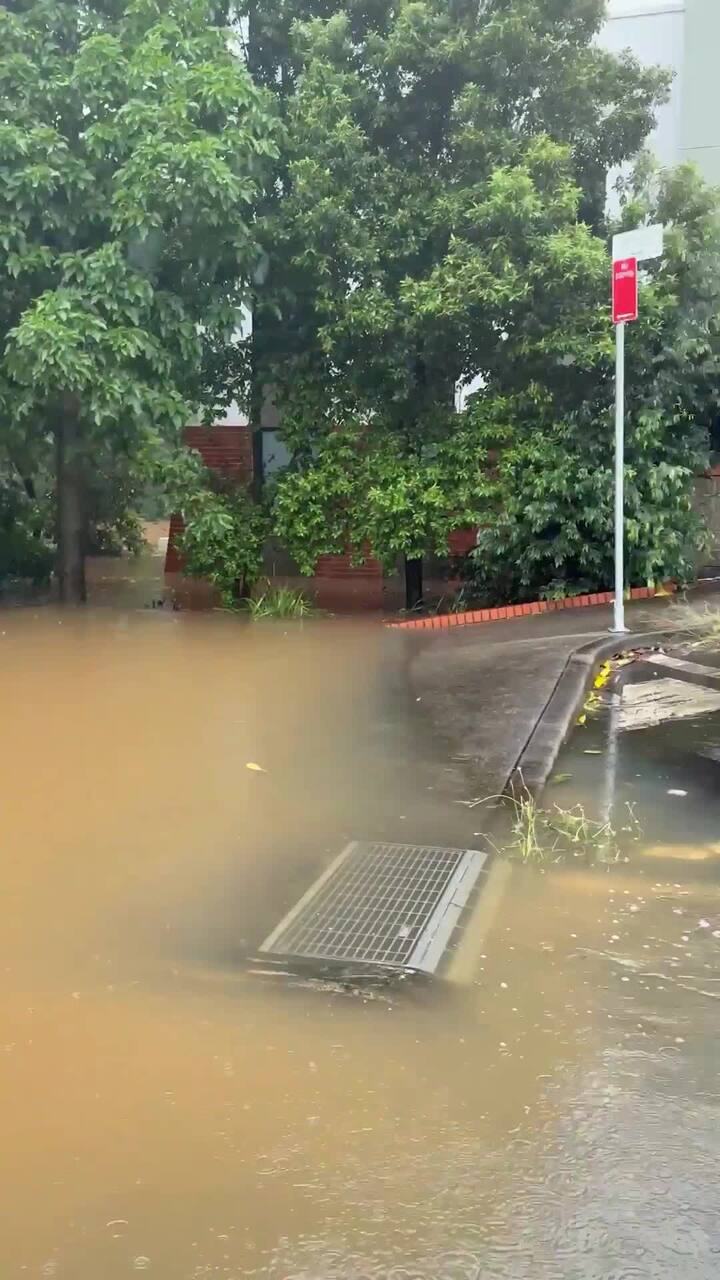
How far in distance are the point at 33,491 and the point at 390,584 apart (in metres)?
5.36

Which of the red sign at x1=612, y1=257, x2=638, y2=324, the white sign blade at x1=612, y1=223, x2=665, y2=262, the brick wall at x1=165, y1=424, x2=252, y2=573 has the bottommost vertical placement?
the brick wall at x1=165, y1=424, x2=252, y2=573

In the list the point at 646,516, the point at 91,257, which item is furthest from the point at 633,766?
the point at 91,257

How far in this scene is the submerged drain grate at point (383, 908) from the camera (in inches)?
145

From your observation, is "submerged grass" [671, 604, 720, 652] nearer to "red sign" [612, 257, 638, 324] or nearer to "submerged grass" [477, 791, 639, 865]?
"red sign" [612, 257, 638, 324]

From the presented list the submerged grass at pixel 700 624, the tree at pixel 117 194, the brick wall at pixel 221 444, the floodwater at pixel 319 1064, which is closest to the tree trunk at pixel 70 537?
the brick wall at pixel 221 444

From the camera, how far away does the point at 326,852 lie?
181 inches

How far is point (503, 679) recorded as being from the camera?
786cm

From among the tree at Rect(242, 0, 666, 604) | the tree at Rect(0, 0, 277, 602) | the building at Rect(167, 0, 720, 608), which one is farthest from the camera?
the building at Rect(167, 0, 720, 608)

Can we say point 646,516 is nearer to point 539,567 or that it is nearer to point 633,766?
point 539,567

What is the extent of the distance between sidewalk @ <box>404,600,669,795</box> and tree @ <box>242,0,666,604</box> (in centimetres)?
162

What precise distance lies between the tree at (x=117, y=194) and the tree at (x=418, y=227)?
2.56ft

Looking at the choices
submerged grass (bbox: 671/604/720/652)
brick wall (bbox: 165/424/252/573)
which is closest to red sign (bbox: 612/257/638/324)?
submerged grass (bbox: 671/604/720/652)

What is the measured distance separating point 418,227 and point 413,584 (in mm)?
3639

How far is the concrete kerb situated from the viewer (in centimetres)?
555
